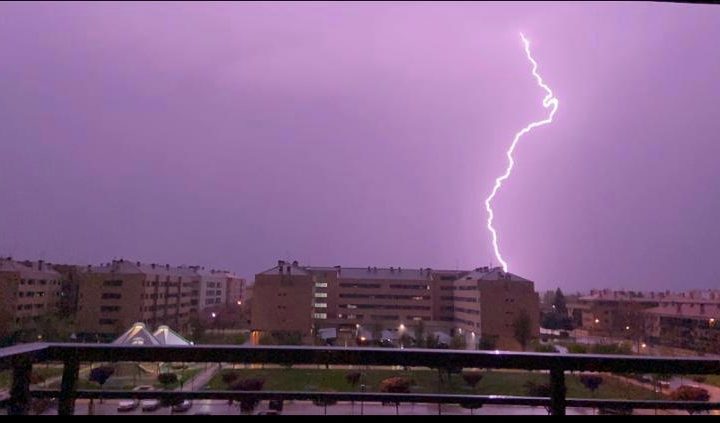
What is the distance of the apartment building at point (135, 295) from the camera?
4.55 meters

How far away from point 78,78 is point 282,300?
561 cm

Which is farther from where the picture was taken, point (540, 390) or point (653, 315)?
point (653, 315)

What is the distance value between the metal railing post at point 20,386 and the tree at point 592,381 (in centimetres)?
164

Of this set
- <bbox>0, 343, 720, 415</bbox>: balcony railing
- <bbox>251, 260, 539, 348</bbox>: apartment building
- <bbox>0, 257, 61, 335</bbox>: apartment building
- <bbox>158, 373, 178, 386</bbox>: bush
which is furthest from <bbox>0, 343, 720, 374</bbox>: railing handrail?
<bbox>251, 260, 539, 348</bbox>: apartment building

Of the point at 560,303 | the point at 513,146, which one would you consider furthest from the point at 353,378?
the point at 513,146

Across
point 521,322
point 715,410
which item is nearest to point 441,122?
point 521,322

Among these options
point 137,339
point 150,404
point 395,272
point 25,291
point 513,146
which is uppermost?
point 513,146

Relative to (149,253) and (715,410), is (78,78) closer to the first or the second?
(149,253)

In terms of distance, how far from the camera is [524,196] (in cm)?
768

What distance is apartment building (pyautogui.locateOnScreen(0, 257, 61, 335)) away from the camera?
4000 millimetres

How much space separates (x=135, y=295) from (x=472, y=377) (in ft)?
16.5

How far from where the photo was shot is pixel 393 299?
7.39 m

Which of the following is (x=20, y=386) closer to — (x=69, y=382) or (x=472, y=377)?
(x=69, y=382)

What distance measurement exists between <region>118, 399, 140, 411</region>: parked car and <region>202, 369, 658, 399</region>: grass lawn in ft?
0.73
